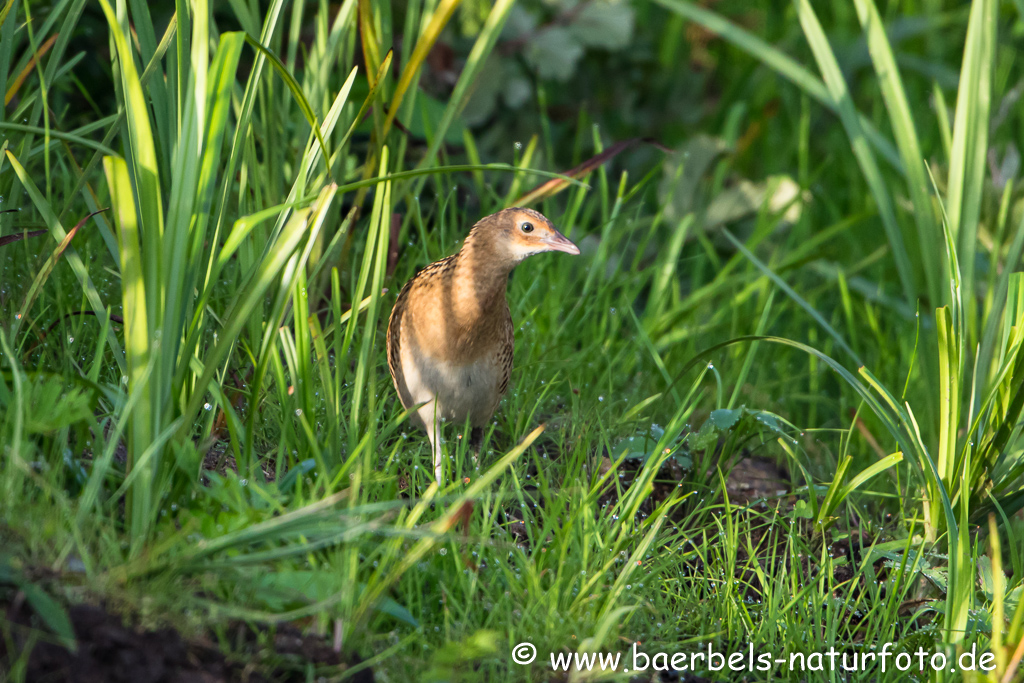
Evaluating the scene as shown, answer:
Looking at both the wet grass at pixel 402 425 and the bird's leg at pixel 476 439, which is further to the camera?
the bird's leg at pixel 476 439

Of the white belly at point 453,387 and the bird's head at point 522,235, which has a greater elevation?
the bird's head at point 522,235

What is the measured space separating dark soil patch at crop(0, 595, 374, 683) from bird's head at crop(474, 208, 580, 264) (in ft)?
4.21

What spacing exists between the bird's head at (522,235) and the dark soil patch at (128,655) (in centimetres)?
128

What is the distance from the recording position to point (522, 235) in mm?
2596

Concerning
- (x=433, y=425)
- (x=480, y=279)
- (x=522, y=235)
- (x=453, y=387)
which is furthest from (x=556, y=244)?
(x=433, y=425)

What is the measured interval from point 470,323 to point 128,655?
1.33m

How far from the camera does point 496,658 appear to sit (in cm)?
182

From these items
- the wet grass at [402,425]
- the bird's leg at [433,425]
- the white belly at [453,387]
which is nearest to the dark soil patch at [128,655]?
the wet grass at [402,425]

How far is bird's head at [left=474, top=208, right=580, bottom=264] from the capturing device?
102 inches

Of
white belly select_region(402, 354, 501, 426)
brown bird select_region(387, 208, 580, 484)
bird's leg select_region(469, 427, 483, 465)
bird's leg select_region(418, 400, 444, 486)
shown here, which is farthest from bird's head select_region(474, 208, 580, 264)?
bird's leg select_region(469, 427, 483, 465)

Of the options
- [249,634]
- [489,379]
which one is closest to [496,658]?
[249,634]

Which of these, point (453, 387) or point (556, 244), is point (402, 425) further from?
point (556, 244)

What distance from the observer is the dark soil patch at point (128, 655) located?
1490mm

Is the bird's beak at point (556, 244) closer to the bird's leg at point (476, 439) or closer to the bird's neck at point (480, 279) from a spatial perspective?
the bird's neck at point (480, 279)
